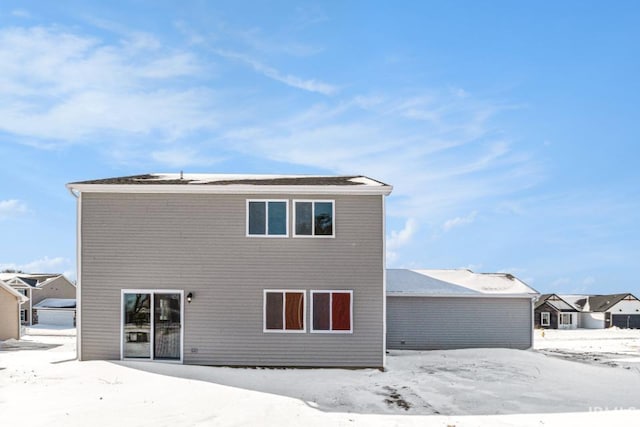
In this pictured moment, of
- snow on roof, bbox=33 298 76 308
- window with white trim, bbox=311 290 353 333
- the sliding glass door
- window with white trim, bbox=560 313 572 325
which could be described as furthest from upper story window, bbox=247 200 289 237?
window with white trim, bbox=560 313 572 325

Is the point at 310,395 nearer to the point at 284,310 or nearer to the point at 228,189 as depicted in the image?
the point at 284,310

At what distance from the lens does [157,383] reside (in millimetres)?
12664

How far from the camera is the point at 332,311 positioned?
1533 cm

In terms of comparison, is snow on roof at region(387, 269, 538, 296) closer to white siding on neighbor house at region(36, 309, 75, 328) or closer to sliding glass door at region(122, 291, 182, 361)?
sliding glass door at region(122, 291, 182, 361)

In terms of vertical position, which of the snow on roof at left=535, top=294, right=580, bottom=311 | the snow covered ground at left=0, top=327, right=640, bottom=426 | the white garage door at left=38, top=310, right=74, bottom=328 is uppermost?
the snow covered ground at left=0, top=327, right=640, bottom=426

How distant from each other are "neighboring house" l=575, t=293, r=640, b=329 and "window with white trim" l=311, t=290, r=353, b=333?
152 ft

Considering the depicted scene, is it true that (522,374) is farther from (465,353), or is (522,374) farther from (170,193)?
(170,193)

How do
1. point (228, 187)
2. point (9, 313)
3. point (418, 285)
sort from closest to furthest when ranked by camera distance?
point (228, 187) < point (418, 285) < point (9, 313)

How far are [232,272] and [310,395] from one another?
15.2ft

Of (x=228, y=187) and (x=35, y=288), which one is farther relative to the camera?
(x=35, y=288)

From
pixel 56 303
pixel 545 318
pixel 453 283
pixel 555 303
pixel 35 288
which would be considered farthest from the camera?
pixel 555 303

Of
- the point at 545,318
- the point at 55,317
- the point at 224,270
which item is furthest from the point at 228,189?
the point at 545,318

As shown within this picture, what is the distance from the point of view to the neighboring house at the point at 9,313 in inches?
1185

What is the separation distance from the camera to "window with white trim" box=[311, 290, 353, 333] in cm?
1529
